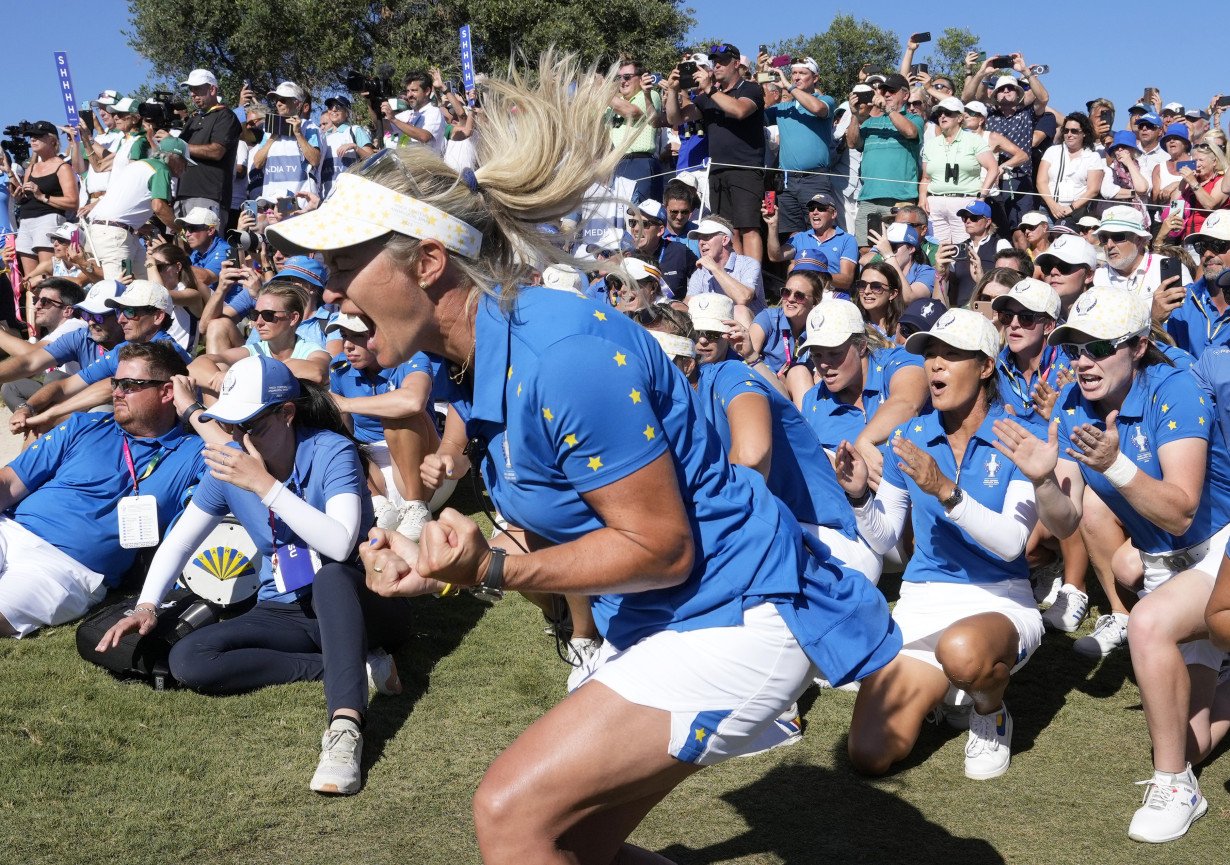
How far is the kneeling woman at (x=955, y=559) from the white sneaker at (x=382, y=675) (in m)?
1.96

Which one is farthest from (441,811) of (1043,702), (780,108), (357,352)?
(780,108)

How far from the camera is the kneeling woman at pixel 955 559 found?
172 inches

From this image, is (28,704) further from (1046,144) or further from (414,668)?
(1046,144)

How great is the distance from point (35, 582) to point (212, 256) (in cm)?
499

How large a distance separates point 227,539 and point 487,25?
23.5m

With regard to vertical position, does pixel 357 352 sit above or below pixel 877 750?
above

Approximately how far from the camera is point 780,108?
11.3 metres

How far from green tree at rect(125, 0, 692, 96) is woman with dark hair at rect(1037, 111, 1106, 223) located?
16.8m

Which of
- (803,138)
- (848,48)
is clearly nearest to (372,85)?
(803,138)

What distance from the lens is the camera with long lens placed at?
44.1ft

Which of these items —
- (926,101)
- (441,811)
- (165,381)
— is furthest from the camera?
(926,101)

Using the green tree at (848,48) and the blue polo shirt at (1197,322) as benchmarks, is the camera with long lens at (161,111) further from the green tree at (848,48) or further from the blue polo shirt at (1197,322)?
the green tree at (848,48)

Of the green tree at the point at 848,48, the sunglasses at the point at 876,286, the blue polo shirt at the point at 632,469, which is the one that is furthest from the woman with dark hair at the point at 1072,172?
the green tree at the point at 848,48

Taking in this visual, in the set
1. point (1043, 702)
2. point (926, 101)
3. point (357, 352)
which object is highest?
point (926, 101)
